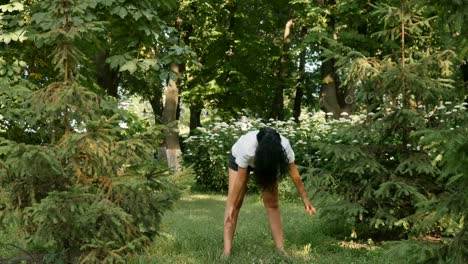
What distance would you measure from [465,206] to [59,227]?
378cm

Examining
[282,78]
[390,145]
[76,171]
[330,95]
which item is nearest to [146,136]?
[76,171]

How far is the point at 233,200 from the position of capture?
702 centimetres

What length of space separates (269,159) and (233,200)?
90cm

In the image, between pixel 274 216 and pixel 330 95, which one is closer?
pixel 274 216

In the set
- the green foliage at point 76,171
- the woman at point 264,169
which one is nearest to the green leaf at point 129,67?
the green foliage at point 76,171

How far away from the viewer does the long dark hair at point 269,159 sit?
6.46 metres

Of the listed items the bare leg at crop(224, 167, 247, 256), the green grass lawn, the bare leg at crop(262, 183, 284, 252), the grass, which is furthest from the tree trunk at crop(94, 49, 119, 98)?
the bare leg at crop(262, 183, 284, 252)

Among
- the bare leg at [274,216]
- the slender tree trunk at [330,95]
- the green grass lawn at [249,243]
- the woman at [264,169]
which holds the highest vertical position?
the slender tree trunk at [330,95]

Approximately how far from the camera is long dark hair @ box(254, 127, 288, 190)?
6461 millimetres

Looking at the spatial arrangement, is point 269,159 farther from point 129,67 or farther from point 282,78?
point 282,78

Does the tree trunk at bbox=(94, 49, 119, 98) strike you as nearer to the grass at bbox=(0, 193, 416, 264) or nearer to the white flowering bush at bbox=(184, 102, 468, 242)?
the grass at bbox=(0, 193, 416, 264)

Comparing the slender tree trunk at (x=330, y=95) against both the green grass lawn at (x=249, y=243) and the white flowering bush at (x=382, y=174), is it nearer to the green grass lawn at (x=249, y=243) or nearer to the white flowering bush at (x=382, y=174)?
Answer: the green grass lawn at (x=249, y=243)

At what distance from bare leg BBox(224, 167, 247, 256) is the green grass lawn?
0.68 feet

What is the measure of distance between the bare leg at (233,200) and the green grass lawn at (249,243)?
208mm
